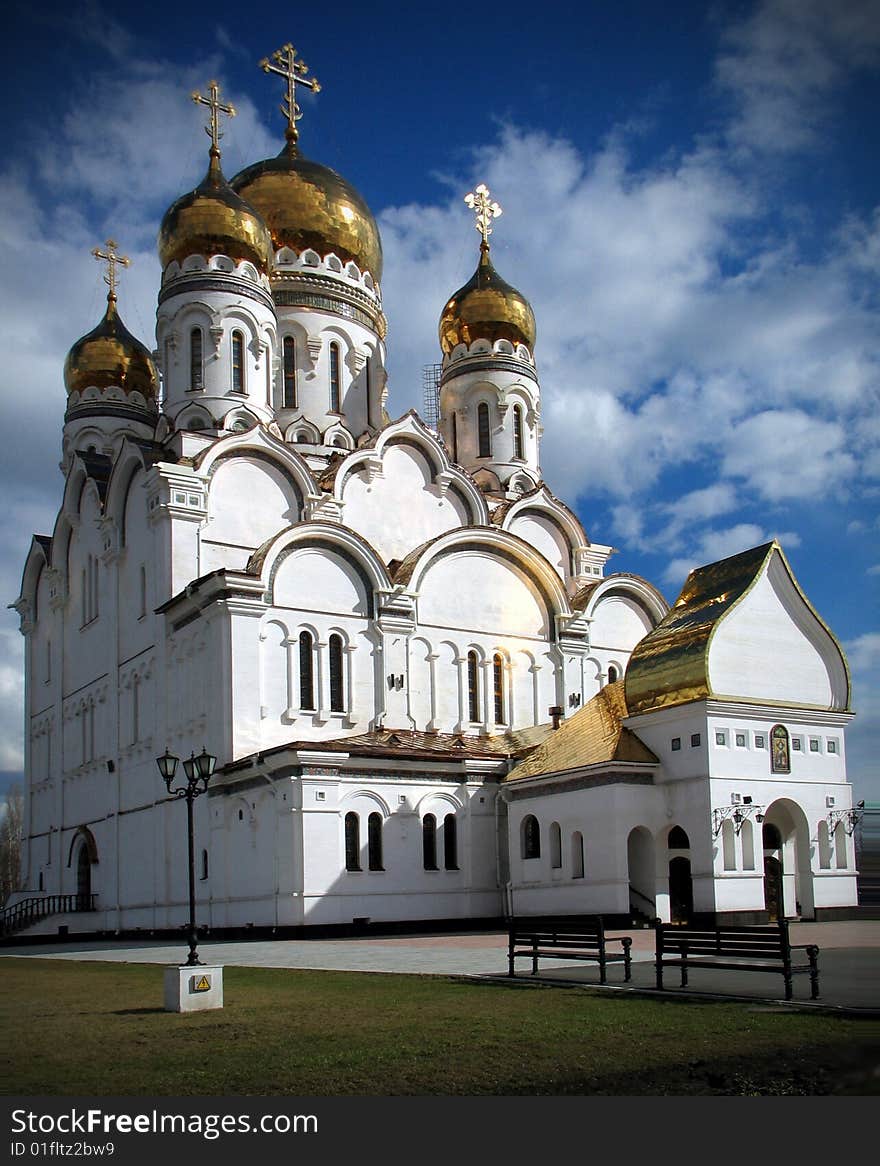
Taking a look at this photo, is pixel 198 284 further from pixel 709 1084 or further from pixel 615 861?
Answer: pixel 709 1084

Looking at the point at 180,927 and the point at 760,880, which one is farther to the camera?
the point at 180,927

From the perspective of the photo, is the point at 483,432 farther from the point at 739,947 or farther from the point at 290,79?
the point at 739,947

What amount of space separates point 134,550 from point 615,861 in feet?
45.4

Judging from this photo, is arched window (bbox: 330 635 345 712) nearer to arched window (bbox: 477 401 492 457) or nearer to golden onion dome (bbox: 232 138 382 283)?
arched window (bbox: 477 401 492 457)

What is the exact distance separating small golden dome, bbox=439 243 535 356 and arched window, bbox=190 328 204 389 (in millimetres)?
8026

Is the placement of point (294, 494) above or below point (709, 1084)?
above

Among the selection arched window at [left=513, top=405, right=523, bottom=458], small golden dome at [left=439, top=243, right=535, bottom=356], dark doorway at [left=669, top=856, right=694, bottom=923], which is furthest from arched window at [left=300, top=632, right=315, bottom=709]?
small golden dome at [left=439, top=243, right=535, bottom=356]

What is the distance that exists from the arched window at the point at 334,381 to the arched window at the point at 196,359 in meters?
3.85

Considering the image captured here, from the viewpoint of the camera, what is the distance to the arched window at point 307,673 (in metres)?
26.0

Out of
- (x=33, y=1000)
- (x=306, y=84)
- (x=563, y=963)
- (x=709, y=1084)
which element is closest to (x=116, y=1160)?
(x=709, y=1084)

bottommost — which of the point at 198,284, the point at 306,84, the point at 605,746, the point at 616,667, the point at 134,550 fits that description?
the point at 605,746

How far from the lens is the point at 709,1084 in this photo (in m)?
6.18

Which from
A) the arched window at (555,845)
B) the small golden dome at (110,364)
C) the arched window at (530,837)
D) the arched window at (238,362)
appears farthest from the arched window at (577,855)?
the small golden dome at (110,364)

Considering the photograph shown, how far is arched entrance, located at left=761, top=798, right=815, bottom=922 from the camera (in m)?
22.5
